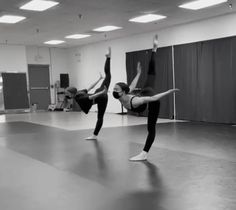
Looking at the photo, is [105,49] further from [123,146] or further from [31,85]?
[123,146]

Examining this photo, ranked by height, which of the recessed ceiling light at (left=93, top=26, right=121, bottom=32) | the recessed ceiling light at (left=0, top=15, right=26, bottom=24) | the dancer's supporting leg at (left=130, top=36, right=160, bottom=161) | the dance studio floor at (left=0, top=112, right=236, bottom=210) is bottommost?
the dance studio floor at (left=0, top=112, right=236, bottom=210)

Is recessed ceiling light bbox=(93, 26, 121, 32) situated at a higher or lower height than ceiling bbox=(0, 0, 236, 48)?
lower

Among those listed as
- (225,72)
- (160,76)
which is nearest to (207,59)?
(225,72)

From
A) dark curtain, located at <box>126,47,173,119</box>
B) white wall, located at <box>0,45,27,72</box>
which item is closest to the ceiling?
dark curtain, located at <box>126,47,173,119</box>

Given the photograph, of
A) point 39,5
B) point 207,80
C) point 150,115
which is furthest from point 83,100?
point 207,80

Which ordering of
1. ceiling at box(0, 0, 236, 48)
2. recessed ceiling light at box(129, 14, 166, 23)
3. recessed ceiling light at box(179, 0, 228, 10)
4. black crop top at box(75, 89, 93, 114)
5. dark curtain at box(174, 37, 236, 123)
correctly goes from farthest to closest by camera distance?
recessed ceiling light at box(129, 14, 166, 23), dark curtain at box(174, 37, 236, 123), recessed ceiling light at box(179, 0, 228, 10), ceiling at box(0, 0, 236, 48), black crop top at box(75, 89, 93, 114)

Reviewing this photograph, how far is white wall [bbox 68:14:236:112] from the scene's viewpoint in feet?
29.0

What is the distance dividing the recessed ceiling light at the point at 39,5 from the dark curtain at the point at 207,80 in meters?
4.28

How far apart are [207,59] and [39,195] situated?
7015 millimetres

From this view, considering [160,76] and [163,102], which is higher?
[160,76]

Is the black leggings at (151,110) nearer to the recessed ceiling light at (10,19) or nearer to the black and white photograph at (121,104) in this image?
the black and white photograph at (121,104)

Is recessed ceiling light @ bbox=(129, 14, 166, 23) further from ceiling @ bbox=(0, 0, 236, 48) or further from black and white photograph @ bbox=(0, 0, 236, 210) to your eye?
ceiling @ bbox=(0, 0, 236, 48)

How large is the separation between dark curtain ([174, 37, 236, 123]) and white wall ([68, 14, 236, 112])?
0.94ft

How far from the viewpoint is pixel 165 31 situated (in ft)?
34.1
